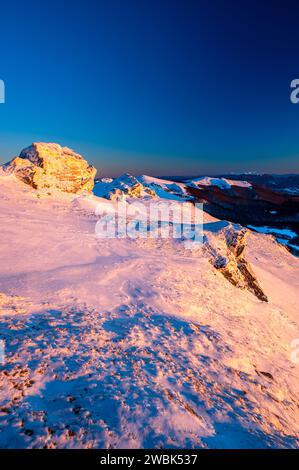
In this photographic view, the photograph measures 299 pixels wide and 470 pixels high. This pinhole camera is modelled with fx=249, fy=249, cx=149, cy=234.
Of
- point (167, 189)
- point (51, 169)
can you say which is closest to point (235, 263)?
point (51, 169)

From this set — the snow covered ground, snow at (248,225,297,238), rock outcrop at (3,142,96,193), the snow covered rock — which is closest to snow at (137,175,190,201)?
the snow covered rock

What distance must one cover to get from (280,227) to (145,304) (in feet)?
177

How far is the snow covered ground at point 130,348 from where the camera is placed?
453cm

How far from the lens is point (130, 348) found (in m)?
7.25

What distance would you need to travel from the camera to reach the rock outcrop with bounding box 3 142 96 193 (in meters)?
20.3

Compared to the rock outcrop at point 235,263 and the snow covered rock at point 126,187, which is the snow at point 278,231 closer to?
the snow covered rock at point 126,187

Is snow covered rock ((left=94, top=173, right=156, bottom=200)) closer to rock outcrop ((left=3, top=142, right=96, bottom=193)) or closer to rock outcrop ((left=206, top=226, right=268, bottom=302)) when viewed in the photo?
rock outcrop ((left=3, top=142, right=96, bottom=193))

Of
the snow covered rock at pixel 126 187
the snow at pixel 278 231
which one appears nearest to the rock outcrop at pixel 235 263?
the snow covered rock at pixel 126 187

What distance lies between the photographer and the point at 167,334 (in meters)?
8.62

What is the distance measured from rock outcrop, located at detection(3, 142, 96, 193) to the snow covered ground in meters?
4.27

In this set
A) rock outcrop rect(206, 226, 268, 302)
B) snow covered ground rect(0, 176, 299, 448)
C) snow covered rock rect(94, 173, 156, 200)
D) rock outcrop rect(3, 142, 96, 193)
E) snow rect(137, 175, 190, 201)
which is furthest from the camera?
snow rect(137, 175, 190, 201)

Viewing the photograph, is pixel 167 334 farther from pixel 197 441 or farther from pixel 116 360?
pixel 197 441

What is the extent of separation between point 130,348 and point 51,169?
1925 cm

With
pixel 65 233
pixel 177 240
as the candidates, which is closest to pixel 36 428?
pixel 65 233
